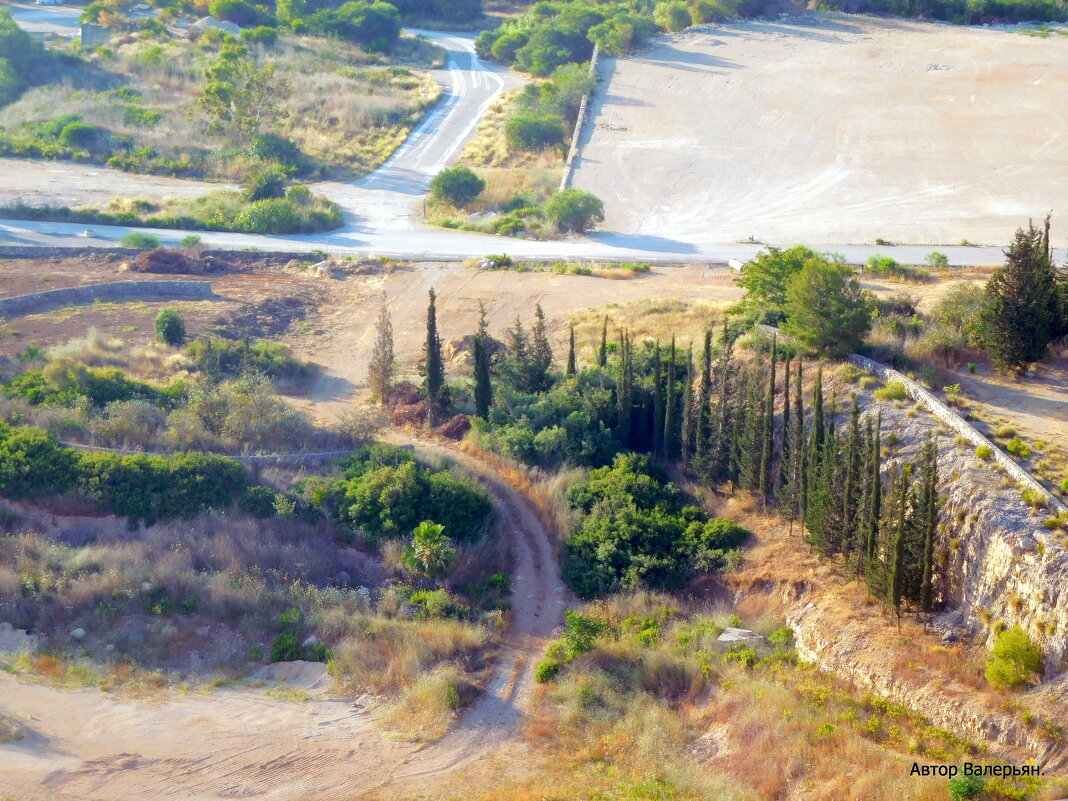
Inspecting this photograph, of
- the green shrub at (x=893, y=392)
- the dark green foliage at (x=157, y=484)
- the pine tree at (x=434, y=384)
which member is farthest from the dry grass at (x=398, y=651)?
the green shrub at (x=893, y=392)

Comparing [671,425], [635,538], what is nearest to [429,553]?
[635,538]

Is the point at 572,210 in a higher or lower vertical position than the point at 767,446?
higher

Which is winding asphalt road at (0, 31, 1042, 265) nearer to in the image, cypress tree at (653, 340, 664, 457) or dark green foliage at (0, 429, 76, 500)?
cypress tree at (653, 340, 664, 457)

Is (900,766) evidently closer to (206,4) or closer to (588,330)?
(588,330)

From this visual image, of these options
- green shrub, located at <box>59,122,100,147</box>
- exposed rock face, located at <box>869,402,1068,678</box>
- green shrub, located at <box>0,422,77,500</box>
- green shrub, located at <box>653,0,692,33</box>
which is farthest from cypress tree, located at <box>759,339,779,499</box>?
green shrub, located at <box>653,0,692,33</box>

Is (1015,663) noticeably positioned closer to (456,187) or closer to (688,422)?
(688,422)
